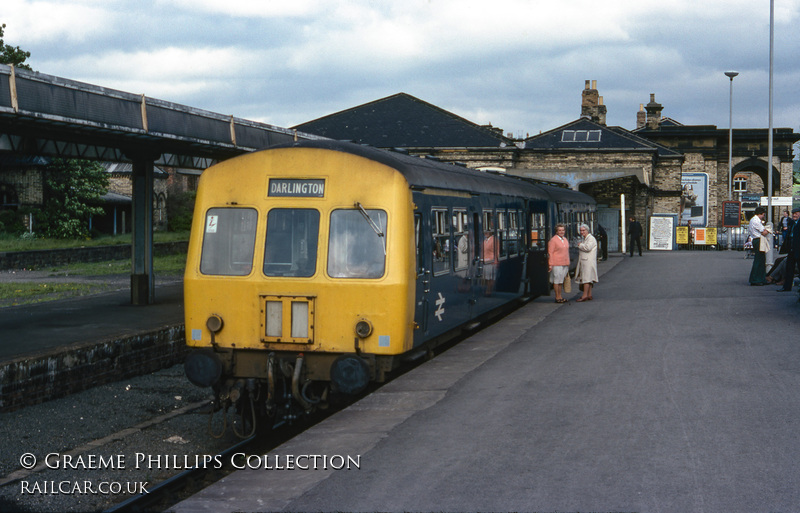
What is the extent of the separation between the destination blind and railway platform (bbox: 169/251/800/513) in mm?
2124

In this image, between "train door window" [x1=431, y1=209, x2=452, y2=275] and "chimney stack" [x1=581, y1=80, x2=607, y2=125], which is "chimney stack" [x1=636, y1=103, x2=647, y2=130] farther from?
"train door window" [x1=431, y1=209, x2=452, y2=275]

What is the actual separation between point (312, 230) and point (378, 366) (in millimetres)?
1482

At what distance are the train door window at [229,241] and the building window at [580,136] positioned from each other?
149 ft

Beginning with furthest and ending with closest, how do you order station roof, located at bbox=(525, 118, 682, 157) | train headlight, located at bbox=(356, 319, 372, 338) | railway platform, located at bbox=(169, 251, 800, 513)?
station roof, located at bbox=(525, 118, 682, 157)
train headlight, located at bbox=(356, 319, 372, 338)
railway platform, located at bbox=(169, 251, 800, 513)

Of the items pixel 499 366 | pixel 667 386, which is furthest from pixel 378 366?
pixel 667 386

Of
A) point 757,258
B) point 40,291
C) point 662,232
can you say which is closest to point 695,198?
point 662,232

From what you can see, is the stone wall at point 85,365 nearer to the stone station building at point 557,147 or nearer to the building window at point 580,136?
the stone station building at point 557,147

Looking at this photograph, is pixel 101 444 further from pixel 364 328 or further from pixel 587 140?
pixel 587 140

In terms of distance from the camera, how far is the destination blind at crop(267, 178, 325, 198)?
869 cm

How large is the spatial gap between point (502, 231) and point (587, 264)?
4.10 m

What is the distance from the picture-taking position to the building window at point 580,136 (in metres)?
52.0

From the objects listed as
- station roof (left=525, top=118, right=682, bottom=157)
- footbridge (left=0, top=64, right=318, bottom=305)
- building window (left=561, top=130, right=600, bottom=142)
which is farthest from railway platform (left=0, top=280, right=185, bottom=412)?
building window (left=561, top=130, right=600, bottom=142)

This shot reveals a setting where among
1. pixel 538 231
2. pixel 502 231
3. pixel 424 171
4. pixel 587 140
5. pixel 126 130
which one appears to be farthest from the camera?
pixel 587 140

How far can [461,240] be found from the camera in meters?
11.2
